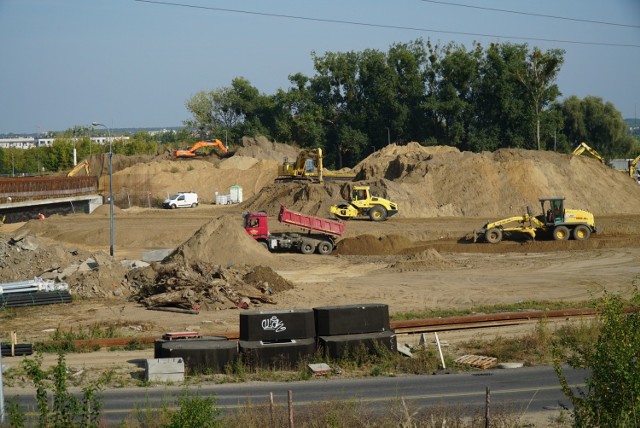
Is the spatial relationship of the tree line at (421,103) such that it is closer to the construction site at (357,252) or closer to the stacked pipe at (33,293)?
the construction site at (357,252)

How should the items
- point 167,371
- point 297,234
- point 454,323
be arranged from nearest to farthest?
point 167,371, point 454,323, point 297,234

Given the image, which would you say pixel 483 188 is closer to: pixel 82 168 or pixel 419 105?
pixel 419 105

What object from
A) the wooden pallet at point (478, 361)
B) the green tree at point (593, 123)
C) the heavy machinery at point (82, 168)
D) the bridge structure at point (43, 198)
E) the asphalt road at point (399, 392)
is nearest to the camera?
the asphalt road at point (399, 392)

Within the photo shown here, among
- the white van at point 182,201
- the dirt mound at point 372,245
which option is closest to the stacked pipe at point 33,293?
the dirt mound at point 372,245

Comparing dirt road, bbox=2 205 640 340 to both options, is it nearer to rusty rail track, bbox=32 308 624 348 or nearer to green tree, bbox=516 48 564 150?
rusty rail track, bbox=32 308 624 348

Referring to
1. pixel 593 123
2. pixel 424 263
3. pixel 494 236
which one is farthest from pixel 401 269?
pixel 593 123

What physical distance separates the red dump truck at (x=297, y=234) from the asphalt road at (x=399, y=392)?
2240 centimetres

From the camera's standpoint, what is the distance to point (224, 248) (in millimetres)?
37125

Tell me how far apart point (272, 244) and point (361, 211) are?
12.2 metres

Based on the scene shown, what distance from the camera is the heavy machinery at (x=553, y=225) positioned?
4191cm

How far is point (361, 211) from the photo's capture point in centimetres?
5144

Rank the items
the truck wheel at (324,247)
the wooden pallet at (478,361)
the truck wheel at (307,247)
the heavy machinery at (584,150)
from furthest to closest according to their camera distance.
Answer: the heavy machinery at (584,150), the truck wheel at (324,247), the truck wheel at (307,247), the wooden pallet at (478,361)

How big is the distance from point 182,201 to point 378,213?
22603 millimetres

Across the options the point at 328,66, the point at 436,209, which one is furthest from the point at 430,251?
the point at 328,66
